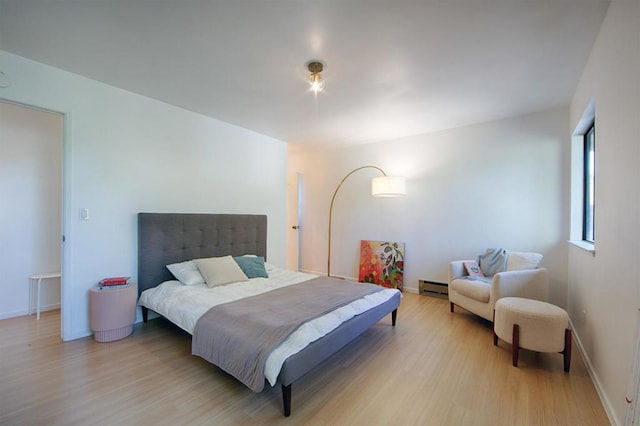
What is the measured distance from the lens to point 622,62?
157cm

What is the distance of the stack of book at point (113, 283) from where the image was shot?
2.66 metres

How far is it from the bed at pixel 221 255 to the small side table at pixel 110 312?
22 cm

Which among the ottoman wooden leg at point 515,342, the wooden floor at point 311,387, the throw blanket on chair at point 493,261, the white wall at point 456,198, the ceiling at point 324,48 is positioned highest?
the ceiling at point 324,48

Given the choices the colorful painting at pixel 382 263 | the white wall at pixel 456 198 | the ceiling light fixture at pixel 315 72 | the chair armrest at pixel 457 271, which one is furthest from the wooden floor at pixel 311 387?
the ceiling light fixture at pixel 315 72

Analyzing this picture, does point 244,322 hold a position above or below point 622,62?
below

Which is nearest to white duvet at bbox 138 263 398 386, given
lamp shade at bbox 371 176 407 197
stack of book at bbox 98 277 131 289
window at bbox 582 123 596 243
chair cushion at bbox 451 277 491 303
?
stack of book at bbox 98 277 131 289

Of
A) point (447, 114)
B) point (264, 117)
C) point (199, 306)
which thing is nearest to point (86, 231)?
point (199, 306)

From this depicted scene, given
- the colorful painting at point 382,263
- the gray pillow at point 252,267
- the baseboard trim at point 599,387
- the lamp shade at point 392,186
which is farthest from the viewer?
the colorful painting at point 382,263

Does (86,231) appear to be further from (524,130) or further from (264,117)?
(524,130)

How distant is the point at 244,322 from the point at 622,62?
2919mm

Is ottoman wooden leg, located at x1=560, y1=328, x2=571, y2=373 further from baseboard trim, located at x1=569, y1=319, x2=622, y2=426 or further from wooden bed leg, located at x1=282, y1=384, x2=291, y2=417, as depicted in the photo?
wooden bed leg, located at x1=282, y1=384, x2=291, y2=417

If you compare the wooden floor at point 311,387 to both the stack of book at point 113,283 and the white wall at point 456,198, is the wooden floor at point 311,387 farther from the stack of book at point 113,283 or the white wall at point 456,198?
the white wall at point 456,198

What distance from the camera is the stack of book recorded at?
2656 mm

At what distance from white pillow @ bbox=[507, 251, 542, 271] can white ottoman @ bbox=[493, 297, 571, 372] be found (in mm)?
916
